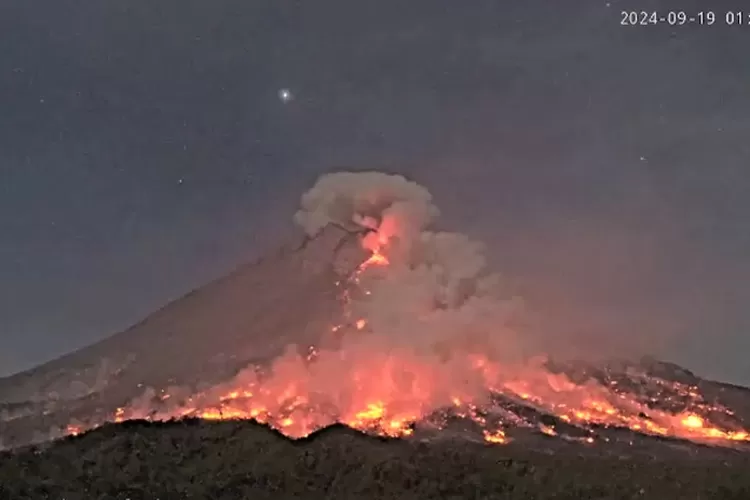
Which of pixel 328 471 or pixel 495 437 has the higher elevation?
pixel 495 437

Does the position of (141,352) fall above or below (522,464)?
above

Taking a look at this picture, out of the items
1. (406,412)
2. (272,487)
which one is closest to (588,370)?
(406,412)

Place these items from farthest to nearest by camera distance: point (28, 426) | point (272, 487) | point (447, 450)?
point (28, 426)
point (447, 450)
point (272, 487)

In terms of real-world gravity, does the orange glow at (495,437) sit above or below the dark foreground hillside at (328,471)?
above

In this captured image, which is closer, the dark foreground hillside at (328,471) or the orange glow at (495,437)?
the dark foreground hillside at (328,471)

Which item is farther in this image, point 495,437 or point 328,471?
point 495,437

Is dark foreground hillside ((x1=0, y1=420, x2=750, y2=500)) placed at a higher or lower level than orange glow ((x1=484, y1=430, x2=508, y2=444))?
lower

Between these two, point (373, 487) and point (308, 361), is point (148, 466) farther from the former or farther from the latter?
point (308, 361)

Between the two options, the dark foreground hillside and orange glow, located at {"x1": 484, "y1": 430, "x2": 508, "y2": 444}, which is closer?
the dark foreground hillside
